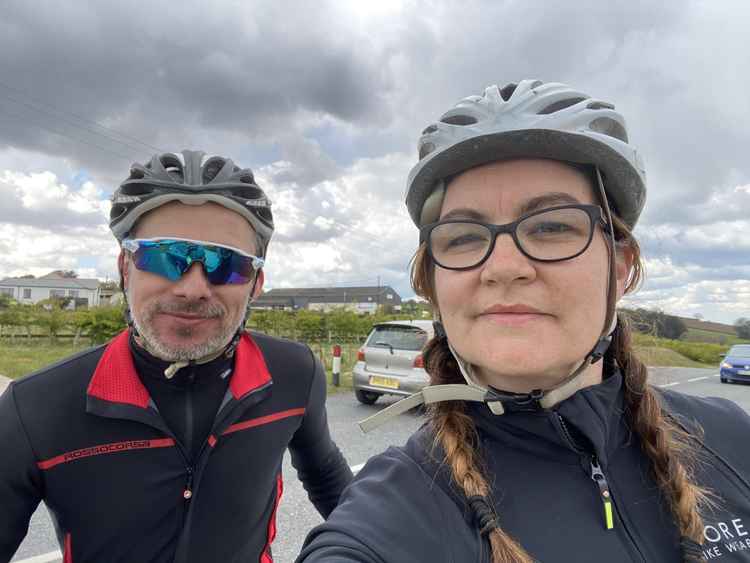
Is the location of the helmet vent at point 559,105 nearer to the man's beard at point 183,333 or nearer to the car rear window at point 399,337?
the man's beard at point 183,333

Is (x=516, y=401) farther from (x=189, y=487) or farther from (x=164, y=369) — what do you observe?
(x=164, y=369)

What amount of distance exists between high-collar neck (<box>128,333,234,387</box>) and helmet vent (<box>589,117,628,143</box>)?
173cm

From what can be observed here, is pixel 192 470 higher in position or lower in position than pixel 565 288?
lower

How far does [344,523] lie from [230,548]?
95 cm

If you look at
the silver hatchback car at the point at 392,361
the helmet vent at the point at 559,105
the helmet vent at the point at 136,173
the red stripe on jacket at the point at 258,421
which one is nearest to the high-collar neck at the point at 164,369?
the red stripe on jacket at the point at 258,421

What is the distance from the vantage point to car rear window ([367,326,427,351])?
27.0 ft

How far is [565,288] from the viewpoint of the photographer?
1185 mm

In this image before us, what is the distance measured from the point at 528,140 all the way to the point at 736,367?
20.8 m

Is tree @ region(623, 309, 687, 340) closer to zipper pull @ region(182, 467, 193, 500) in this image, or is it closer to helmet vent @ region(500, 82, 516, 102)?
helmet vent @ region(500, 82, 516, 102)

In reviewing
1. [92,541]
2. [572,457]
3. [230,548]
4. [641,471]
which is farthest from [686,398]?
[92,541]

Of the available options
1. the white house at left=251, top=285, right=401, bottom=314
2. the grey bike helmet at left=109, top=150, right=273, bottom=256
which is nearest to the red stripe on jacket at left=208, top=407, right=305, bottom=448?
the grey bike helmet at left=109, top=150, right=273, bottom=256

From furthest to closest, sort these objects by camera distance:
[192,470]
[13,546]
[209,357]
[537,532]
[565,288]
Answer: [209,357] < [192,470] < [13,546] < [565,288] < [537,532]

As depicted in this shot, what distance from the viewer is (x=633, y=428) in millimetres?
1341

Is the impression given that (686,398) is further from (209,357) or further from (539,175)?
(209,357)
